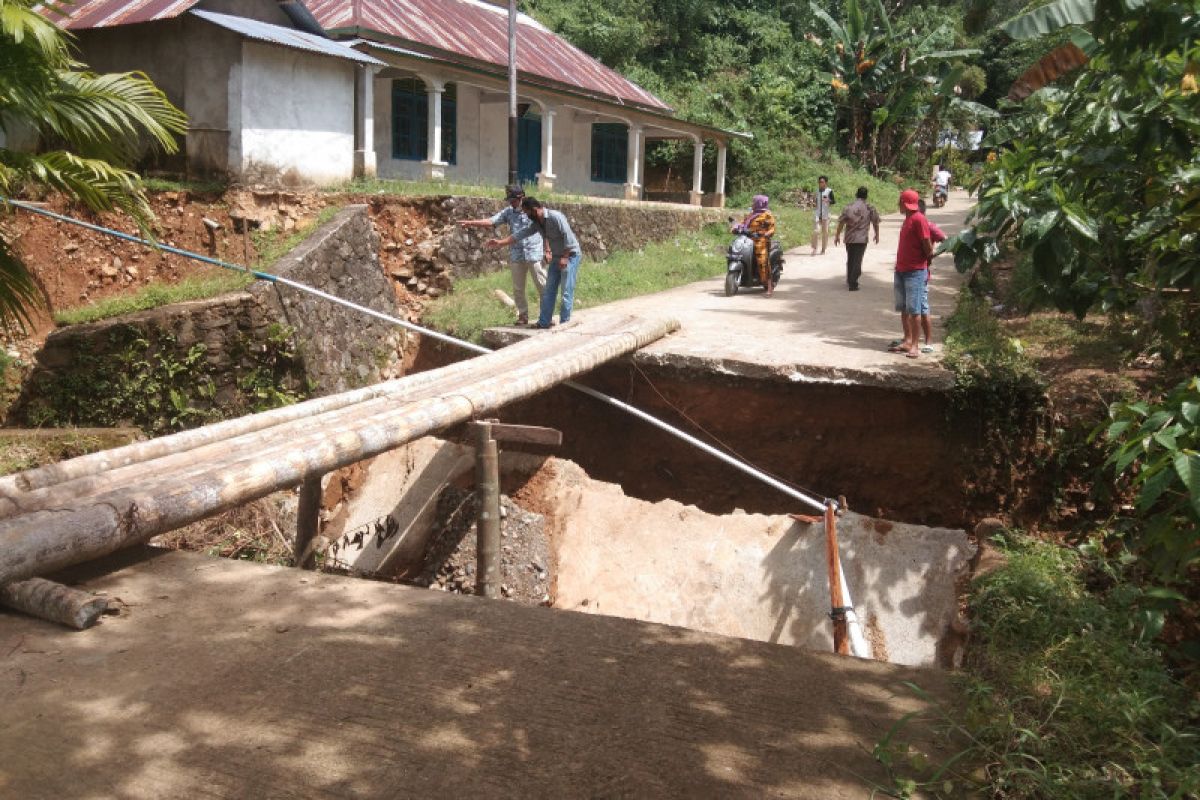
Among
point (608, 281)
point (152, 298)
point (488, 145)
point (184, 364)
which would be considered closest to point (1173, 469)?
point (184, 364)

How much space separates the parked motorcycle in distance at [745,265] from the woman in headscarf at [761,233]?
0.22 feet

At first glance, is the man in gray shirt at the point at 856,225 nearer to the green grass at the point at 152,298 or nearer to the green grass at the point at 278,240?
the green grass at the point at 278,240

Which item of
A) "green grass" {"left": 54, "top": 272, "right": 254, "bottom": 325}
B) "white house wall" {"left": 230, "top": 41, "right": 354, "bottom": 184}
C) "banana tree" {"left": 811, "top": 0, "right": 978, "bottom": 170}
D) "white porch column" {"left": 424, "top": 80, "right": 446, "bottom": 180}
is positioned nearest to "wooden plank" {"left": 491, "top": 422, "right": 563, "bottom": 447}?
"green grass" {"left": 54, "top": 272, "right": 254, "bottom": 325}

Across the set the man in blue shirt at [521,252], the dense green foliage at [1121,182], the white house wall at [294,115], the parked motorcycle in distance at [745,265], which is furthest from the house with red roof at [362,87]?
the dense green foliage at [1121,182]

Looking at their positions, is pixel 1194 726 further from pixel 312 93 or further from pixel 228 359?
pixel 312 93

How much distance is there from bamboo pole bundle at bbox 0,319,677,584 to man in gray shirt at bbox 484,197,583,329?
2.65 m

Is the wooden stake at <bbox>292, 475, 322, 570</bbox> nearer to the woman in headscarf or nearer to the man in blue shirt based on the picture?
the man in blue shirt

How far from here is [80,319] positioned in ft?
30.6

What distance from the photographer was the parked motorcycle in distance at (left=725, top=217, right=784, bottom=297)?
1259cm

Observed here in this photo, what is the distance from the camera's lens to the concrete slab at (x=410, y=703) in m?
2.22

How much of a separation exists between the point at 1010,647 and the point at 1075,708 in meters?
1.45

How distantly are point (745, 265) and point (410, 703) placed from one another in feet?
35.2

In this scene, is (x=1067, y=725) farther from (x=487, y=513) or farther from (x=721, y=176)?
(x=721, y=176)

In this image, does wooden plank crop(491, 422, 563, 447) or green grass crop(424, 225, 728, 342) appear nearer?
wooden plank crop(491, 422, 563, 447)
